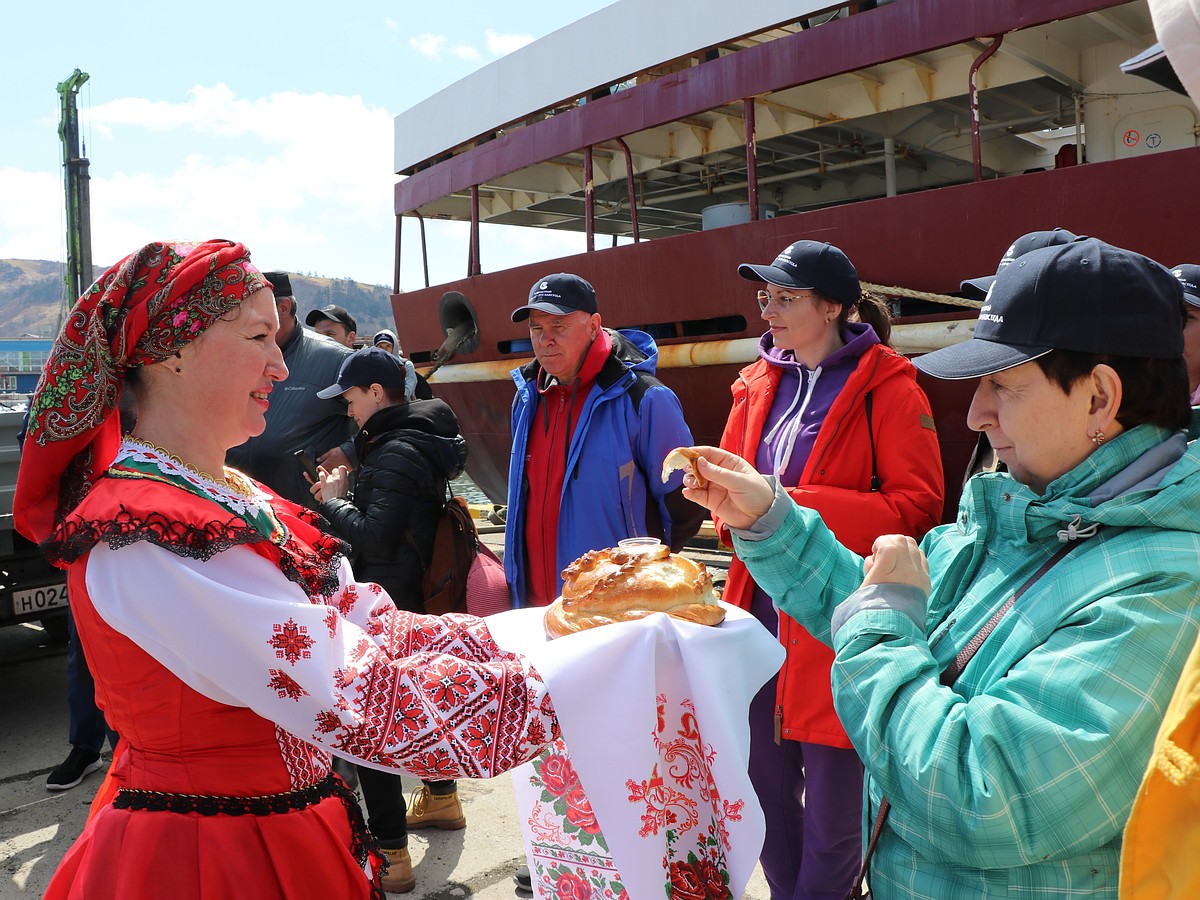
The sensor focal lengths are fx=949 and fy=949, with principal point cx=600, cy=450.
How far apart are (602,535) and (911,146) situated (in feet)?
27.2

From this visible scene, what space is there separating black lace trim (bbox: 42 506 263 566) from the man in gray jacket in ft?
8.85

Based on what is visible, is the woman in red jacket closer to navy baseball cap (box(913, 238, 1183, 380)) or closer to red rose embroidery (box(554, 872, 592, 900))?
red rose embroidery (box(554, 872, 592, 900))

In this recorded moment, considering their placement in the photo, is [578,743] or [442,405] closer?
[578,743]

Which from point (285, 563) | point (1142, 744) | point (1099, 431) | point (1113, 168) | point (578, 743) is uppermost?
point (1113, 168)

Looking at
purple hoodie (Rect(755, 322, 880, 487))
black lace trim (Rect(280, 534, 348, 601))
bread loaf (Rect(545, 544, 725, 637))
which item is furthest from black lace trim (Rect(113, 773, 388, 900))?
purple hoodie (Rect(755, 322, 880, 487))

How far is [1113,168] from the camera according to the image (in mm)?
5918

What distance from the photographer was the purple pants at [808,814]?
2.78 meters

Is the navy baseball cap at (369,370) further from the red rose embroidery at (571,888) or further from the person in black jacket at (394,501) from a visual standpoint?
the red rose embroidery at (571,888)

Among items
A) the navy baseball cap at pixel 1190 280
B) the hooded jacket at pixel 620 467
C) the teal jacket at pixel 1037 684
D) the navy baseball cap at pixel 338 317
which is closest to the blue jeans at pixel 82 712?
the hooded jacket at pixel 620 467

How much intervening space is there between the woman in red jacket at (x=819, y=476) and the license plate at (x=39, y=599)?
13.3 feet

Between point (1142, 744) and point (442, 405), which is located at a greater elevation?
point (442, 405)

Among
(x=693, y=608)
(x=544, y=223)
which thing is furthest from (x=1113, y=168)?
(x=544, y=223)

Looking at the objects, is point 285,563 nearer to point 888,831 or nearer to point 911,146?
point 888,831

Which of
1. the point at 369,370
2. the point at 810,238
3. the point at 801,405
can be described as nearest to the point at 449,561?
the point at 369,370
